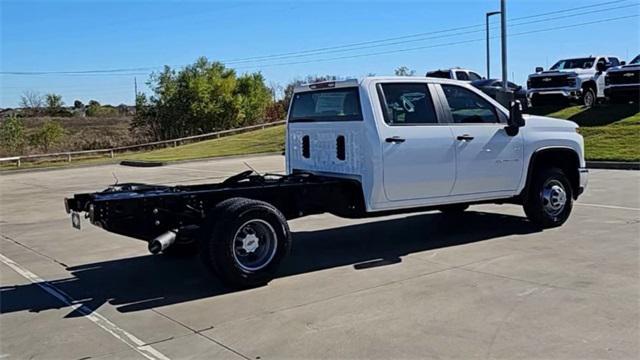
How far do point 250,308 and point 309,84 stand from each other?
3.69 metres

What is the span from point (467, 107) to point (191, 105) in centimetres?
4406

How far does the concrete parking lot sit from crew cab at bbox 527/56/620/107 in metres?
18.2

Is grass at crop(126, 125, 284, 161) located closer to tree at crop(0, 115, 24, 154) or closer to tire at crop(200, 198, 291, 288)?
tree at crop(0, 115, 24, 154)

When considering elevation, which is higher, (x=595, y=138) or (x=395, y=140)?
(x=395, y=140)

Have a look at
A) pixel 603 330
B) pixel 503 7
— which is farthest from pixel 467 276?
pixel 503 7

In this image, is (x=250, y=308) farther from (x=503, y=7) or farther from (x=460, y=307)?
(x=503, y=7)

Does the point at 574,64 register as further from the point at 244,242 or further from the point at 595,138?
the point at 244,242

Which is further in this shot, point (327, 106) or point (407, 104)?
point (327, 106)

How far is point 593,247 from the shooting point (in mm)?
7734

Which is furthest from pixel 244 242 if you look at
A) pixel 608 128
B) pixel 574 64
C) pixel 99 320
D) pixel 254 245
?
pixel 574 64

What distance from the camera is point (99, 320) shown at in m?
5.62

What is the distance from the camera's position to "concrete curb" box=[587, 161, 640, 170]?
16.8 metres

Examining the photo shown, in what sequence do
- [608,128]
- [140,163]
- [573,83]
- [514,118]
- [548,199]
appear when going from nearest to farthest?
[514,118], [548,199], [608,128], [573,83], [140,163]

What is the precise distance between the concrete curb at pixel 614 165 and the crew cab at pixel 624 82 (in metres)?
8.34
